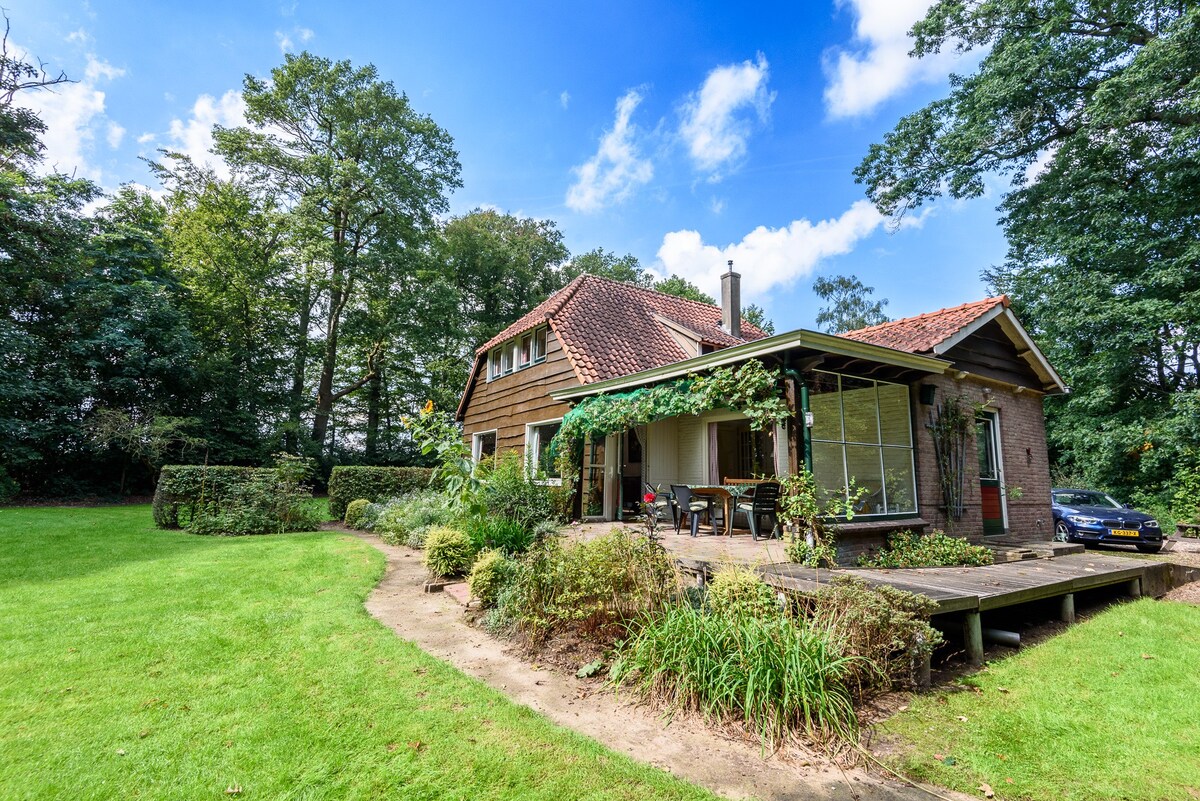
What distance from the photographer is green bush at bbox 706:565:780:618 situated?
12.9 ft

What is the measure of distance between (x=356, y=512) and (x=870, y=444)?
10.8m

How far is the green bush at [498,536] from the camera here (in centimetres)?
696

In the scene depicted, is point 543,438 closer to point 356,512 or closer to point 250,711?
point 356,512

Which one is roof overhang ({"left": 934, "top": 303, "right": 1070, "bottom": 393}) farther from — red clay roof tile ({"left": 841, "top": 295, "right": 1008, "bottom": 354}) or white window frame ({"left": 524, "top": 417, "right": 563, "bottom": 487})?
white window frame ({"left": 524, "top": 417, "right": 563, "bottom": 487})

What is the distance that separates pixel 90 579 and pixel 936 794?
8543mm

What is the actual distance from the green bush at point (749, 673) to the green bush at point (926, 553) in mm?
3430

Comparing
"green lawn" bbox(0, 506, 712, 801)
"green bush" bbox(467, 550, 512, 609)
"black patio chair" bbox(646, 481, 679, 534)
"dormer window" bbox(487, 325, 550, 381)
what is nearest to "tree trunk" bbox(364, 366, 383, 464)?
"dormer window" bbox(487, 325, 550, 381)

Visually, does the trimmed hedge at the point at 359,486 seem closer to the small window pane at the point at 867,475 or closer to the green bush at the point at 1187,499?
the small window pane at the point at 867,475

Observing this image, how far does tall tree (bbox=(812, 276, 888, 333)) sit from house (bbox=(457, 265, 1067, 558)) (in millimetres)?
23337

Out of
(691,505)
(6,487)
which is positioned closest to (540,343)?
(691,505)

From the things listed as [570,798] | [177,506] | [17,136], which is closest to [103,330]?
[17,136]

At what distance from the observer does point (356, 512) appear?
12.1m

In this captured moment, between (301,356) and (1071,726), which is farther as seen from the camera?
(301,356)

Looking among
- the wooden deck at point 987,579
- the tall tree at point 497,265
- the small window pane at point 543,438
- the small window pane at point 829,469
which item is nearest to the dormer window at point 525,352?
the small window pane at point 543,438
